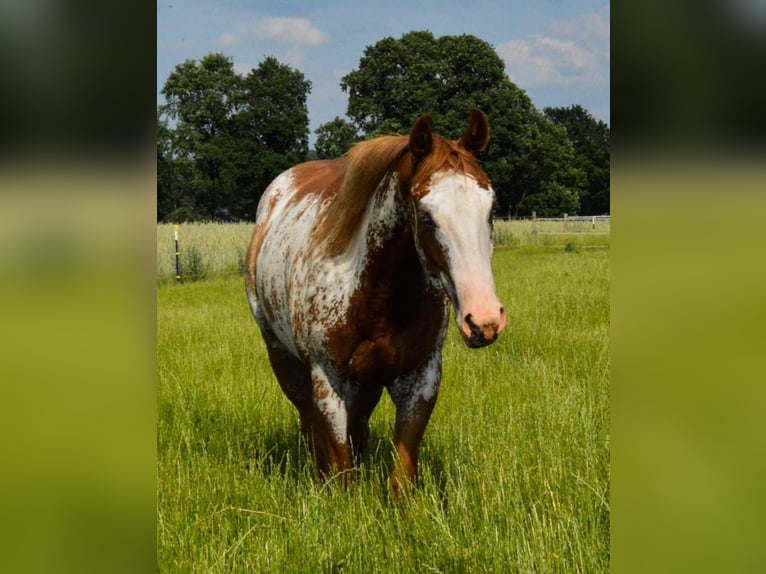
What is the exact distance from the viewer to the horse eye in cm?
220

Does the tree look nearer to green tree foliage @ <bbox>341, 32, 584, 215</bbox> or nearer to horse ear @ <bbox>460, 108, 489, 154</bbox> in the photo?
green tree foliage @ <bbox>341, 32, 584, 215</bbox>

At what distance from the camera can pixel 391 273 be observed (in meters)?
2.62

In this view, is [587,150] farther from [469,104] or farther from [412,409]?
[412,409]

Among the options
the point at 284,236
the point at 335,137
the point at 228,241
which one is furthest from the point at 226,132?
the point at 284,236

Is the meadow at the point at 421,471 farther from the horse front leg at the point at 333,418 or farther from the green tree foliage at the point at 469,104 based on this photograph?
the green tree foliage at the point at 469,104

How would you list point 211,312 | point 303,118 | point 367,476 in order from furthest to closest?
point 303,118 < point 211,312 < point 367,476

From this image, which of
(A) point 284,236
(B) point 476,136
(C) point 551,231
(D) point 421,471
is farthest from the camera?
(C) point 551,231
